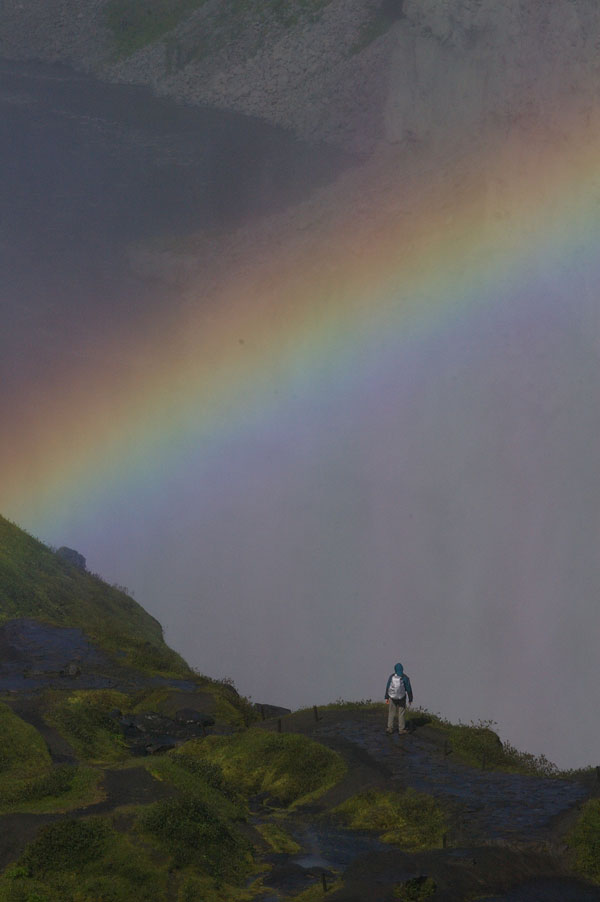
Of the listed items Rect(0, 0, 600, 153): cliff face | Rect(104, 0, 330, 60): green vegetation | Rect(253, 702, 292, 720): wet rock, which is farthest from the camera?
Rect(104, 0, 330, 60): green vegetation

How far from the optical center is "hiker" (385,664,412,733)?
89.7ft

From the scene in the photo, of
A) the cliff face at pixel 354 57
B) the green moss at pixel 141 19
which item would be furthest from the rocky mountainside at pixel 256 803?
the green moss at pixel 141 19

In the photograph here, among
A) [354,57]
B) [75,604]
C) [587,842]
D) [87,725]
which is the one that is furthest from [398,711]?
[354,57]

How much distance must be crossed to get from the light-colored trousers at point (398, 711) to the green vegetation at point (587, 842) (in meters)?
8.04

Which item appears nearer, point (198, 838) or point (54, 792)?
point (198, 838)

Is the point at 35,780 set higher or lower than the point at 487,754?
lower

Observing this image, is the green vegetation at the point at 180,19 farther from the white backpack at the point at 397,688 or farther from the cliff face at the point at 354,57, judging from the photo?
the white backpack at the point at 397,688

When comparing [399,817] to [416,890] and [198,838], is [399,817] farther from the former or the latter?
[198,838]

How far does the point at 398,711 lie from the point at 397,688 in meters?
1.21

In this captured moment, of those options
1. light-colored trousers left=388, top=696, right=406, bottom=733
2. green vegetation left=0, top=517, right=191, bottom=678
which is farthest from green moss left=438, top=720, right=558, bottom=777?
green vegetation left=0, top=517, right=191, bottom=678

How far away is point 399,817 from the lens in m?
21.4

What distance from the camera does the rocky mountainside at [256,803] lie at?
17.0m

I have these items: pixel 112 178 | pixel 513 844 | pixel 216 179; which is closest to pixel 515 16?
pixel 216 179

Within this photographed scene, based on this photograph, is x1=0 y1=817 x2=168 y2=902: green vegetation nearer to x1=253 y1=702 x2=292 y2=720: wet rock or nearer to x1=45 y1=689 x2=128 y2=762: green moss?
x1=45 y1=689 x2=128 y2=762: green moss
